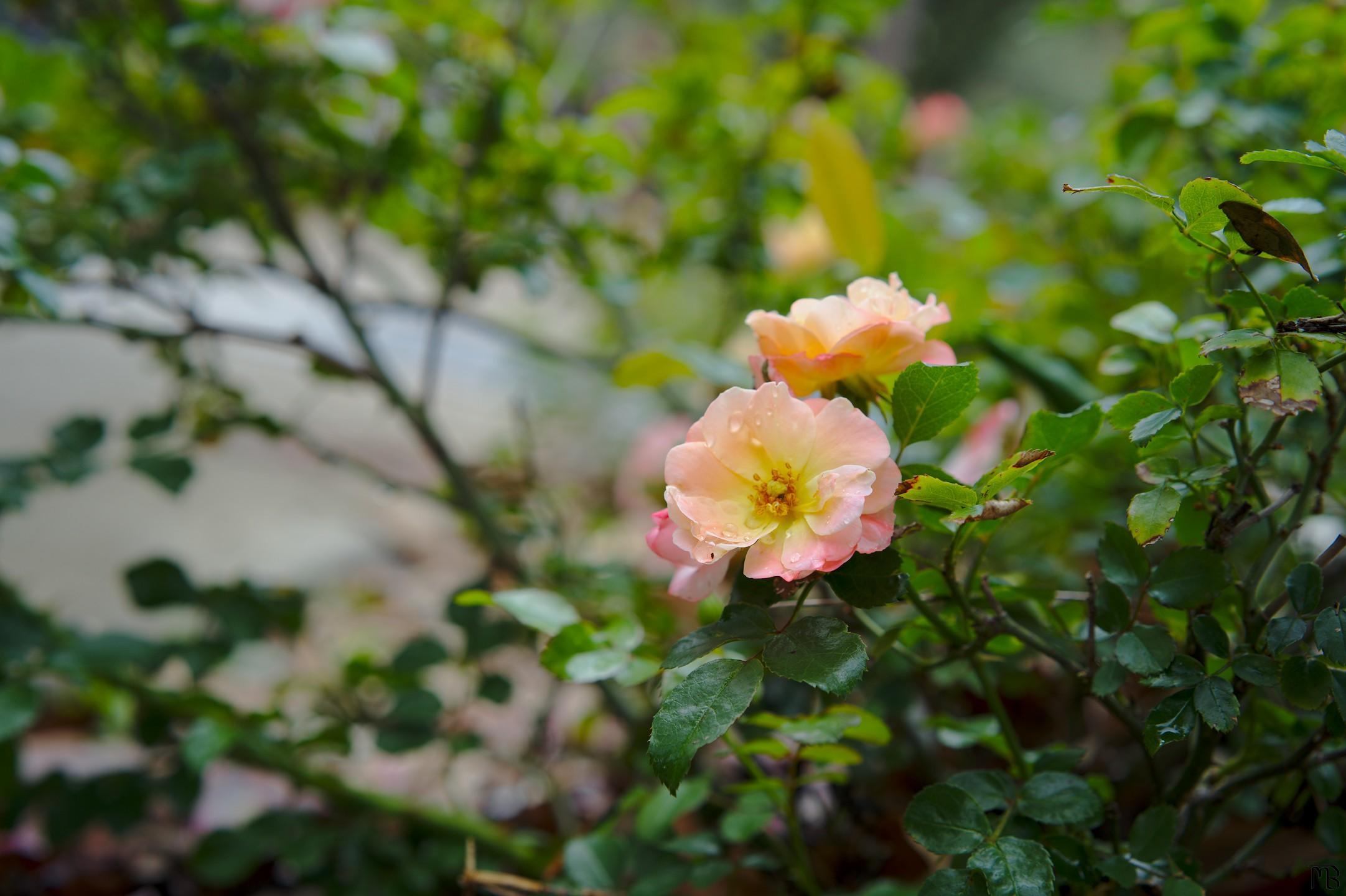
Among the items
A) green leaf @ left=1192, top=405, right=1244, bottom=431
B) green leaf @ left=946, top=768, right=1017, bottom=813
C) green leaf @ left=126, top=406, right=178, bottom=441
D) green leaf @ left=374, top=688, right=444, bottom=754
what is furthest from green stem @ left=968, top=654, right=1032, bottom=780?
green leaf @ left=126, top=406, right=178, bottom=441

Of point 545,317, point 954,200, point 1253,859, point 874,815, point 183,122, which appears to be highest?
point 183,122

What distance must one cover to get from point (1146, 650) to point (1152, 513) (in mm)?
53

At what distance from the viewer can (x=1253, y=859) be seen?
1.44 feet

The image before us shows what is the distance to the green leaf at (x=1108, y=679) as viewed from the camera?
1.06ft

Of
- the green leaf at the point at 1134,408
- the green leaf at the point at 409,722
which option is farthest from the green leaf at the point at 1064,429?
the green leaf at the point at 409,722

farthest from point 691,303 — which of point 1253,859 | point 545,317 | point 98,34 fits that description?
point 1253,859

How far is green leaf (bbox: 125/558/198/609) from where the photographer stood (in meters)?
0.70

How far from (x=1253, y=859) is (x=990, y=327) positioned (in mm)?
308

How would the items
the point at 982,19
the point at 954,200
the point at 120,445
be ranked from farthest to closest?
the point at 982,19
the point at 120,445
the point at 954,200

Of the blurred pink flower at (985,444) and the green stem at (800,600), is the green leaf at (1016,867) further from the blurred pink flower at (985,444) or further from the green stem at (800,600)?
the blurred pink flower at (985,444)

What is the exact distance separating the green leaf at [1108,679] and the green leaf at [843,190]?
622 mm

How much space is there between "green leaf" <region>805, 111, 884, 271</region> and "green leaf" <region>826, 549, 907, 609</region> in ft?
2.09

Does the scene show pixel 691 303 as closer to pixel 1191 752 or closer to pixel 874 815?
pixel 874 815

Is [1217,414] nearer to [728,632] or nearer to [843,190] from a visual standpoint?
[728,632]
